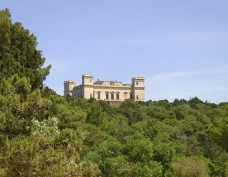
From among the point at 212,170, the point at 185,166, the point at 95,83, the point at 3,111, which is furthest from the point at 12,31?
the point at 95,83

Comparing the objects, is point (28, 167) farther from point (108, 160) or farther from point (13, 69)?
point (108, 160)

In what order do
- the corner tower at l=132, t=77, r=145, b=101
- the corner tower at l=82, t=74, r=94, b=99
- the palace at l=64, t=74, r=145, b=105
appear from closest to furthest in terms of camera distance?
the corner tower at l=82, t=74, r=94, b=99, the palace at l=64, t=74, r=145, b=105, the corner tower at l=132, t=77, r=145, b=101

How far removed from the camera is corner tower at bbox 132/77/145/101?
116375 mm

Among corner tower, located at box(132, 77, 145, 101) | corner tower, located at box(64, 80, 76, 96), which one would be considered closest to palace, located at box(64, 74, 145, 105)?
corner tower, located at box(132, 77, 145, 101)

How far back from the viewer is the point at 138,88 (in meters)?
118

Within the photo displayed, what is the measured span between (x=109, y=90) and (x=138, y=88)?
826 centimetres

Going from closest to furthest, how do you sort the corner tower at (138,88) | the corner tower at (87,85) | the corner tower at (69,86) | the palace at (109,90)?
the corner tower at (87,85) → the palace at (109,90) → the corner tower at (138,88) → the corner tower at (69,86)

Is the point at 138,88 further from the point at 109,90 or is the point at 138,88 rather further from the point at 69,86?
the point at 69,86

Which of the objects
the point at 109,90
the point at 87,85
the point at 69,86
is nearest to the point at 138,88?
the point at 109,90

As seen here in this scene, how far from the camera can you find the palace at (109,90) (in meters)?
112

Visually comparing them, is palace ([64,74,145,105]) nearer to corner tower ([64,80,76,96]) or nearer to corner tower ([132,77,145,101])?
corner tower ([132,77,145,101])

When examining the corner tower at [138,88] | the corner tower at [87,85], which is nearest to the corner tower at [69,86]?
the corner tower at [87,85]

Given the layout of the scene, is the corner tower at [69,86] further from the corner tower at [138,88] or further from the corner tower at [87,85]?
the corner tower at [138,88]

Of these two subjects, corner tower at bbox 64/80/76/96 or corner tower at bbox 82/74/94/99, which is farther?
corner tower at bbox 64/80/76/96
